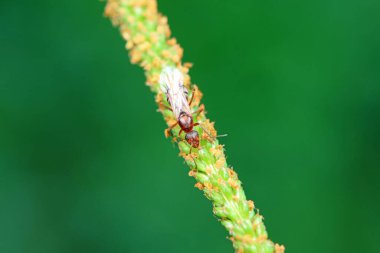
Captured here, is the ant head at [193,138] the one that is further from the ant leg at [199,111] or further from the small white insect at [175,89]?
the small white insect at [175,89]

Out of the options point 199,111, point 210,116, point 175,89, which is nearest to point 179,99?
point 175,89

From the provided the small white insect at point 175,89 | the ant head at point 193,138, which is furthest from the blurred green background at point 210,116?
the ant head at point 193,138

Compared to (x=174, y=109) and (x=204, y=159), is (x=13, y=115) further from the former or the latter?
(x=204, y=159)

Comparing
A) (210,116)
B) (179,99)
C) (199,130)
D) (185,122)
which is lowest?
(199,130)

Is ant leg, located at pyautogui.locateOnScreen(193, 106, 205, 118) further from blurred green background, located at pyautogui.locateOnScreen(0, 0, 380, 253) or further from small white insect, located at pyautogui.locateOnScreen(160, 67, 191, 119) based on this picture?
blurred green background, located at pyautogui.locateOnScreen(0, 0, 380, 253)

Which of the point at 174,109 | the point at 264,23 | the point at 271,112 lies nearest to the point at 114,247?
the point at 271,112

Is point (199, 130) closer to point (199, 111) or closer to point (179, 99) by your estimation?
point (199, 111)

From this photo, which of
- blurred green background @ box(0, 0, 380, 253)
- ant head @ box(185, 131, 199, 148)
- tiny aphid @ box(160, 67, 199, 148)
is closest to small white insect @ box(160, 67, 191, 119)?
tiny aphid @ box(160, 67, 199, 148)

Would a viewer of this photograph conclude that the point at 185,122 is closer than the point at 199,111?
No
